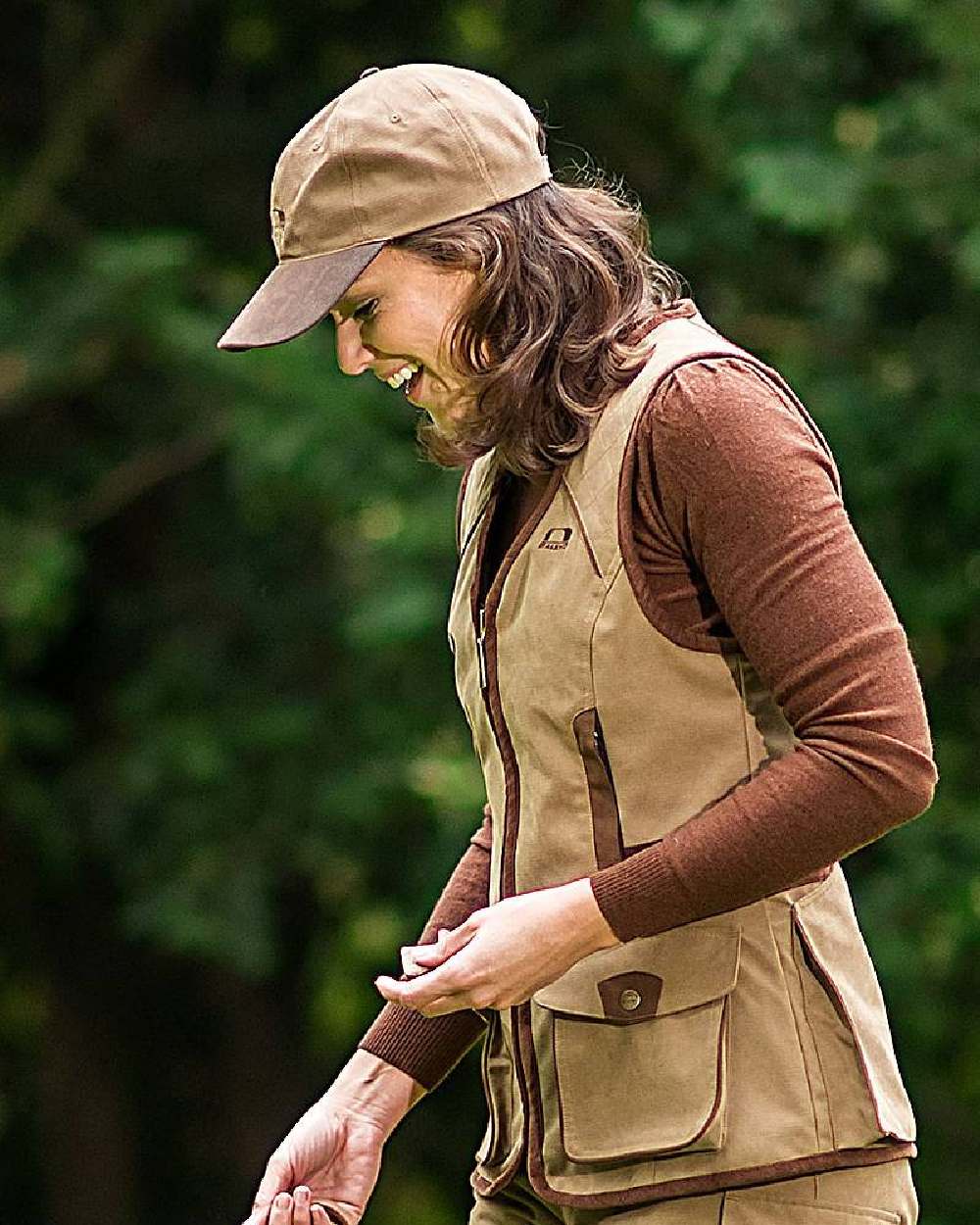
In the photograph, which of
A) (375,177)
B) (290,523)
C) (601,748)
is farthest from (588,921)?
(290,523)

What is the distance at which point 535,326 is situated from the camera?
6.65 feet

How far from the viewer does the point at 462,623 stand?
2.13 m

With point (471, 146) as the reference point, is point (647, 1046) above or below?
below

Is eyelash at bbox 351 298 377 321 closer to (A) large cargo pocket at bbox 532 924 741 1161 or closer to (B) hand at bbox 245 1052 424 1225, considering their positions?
(A) large cargo pocket at bbox 532 924 741 1161

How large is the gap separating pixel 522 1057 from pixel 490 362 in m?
0.61

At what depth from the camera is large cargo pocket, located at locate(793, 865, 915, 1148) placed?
6.29ft

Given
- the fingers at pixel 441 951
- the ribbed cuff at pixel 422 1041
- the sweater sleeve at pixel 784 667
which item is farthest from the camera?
the ribbed cuff at pixel 422 1041

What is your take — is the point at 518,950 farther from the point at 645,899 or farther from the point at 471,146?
the point at 471,146

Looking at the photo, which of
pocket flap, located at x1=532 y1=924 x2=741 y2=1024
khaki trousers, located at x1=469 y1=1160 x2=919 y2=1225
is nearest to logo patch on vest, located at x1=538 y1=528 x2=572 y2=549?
pocket flap, located at x1=532 y1=924 x2=741 y2=1024

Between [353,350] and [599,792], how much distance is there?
17.7 inches

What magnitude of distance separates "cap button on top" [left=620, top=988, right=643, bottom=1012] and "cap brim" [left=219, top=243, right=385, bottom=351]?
0.62 m

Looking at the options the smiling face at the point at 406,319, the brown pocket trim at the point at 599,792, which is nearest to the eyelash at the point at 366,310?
the smiling face at the point at 406,319

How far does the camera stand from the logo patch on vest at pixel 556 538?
1.97 meters

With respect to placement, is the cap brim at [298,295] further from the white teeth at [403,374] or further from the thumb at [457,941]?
the thumb at [457,941]
